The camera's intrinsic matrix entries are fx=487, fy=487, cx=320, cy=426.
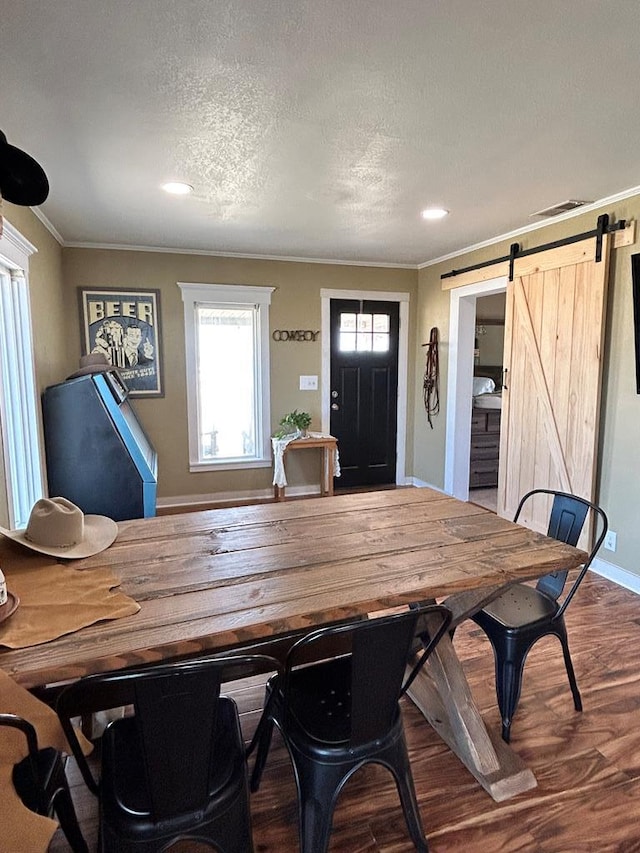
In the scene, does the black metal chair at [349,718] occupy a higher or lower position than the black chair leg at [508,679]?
higher

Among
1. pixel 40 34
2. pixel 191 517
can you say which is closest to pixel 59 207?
pixel 40 34

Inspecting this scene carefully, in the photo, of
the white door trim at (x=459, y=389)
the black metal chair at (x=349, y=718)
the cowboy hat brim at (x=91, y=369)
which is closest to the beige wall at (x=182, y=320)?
the white door trim at (x=459, y=389)

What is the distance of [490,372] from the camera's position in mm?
6820

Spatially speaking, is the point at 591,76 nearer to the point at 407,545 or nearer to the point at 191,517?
the point at 407,545

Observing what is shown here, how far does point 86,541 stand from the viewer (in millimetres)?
1557

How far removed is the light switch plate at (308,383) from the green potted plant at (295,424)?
0.29 metres

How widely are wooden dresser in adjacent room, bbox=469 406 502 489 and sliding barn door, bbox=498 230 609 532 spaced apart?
1234 mm

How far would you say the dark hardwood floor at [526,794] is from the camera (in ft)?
4.76

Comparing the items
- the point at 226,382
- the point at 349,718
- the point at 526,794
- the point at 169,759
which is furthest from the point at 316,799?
the point at 226,382

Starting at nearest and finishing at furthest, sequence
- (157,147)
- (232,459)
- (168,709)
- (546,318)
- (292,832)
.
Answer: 1. (168,709)
2. (292,832)
3. (157,147)
4. (546,318)
5. (232,459)

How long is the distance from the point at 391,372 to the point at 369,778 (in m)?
4.05

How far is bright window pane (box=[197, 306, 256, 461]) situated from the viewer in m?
4.69

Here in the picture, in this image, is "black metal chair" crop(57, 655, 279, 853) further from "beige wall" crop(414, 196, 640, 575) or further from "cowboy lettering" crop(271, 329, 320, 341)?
"cowboy lettering" crop(271, 329, 320, 341)

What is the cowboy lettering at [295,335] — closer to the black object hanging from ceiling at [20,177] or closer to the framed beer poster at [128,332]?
the framed beer poster at [128,332]
